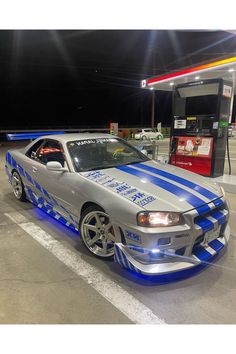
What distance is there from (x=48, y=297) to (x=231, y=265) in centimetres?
197

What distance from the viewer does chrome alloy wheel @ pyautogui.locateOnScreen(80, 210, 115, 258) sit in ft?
9.78

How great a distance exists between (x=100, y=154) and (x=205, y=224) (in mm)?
1833

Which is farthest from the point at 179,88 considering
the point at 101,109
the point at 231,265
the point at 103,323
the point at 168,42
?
the point at 101,109

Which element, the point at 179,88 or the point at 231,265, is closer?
the point at 231,265

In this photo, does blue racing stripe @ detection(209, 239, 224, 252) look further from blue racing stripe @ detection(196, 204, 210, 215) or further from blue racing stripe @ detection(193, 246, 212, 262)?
blue racing stripe @ detection(196, 204, 210, 215)

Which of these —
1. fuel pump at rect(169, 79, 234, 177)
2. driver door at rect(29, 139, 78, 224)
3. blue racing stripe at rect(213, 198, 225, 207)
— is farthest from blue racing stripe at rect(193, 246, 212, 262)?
fuel pump at rect(169, 79, 234, 177)

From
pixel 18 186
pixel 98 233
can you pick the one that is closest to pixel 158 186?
pixel 98 233

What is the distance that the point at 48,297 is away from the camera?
2508 millimetres

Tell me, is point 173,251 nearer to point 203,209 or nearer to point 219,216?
point 203,209

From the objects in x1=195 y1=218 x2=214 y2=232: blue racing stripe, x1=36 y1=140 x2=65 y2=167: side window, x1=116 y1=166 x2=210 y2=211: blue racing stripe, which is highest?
x1=36 y1=140 x2=65 y2=167: side window

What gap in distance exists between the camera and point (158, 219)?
2572mm

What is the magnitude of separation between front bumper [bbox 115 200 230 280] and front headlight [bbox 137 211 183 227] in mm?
78
